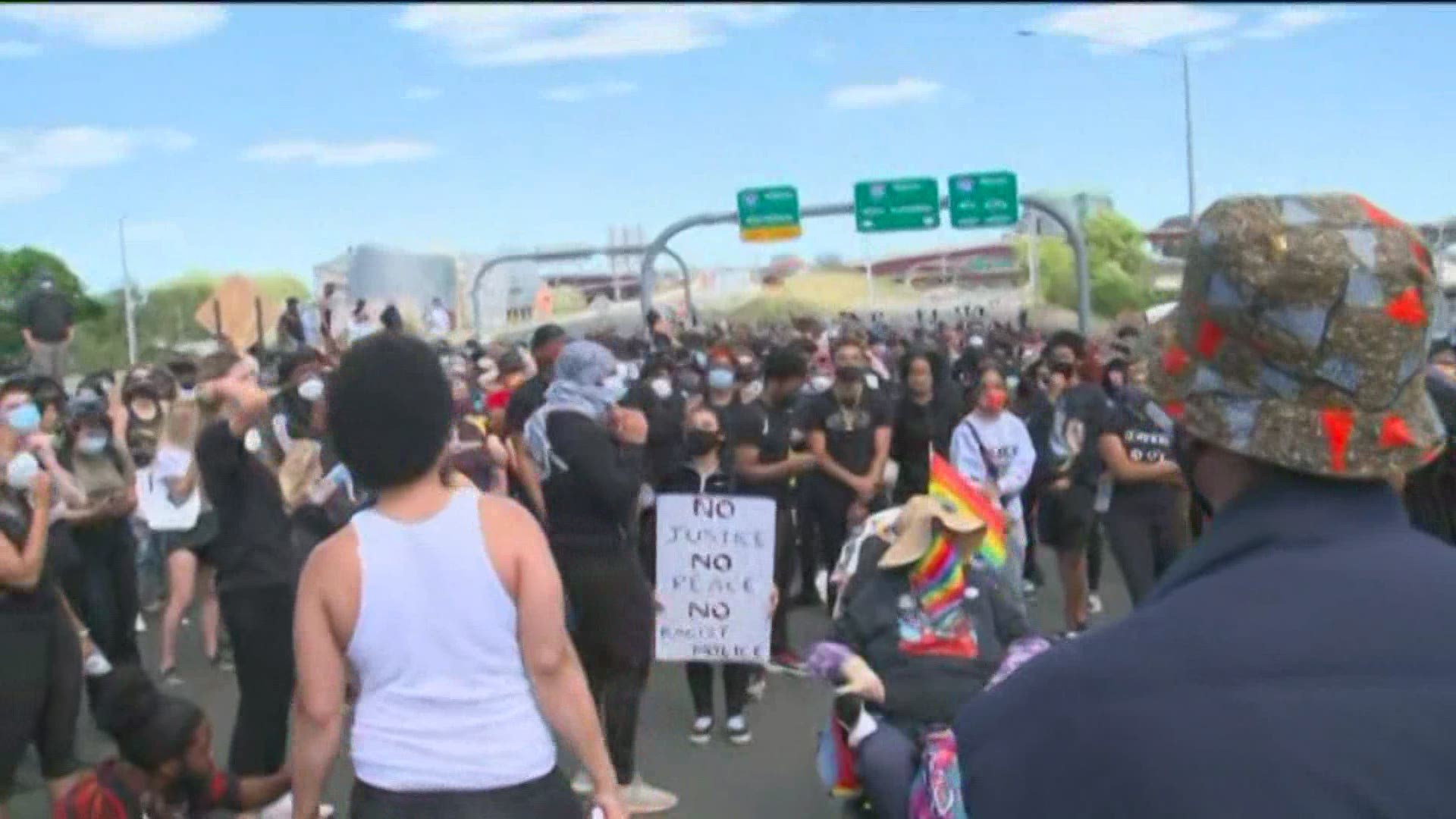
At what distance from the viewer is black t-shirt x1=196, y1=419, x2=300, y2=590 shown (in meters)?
6.02

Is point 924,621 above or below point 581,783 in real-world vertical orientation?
above

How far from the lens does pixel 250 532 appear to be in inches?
238

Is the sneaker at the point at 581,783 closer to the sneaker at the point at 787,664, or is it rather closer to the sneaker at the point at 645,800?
the sneaker at the point at 645,800

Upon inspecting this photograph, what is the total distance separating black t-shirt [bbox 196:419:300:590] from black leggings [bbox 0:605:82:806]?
0.61m

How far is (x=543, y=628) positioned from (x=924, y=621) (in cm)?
225

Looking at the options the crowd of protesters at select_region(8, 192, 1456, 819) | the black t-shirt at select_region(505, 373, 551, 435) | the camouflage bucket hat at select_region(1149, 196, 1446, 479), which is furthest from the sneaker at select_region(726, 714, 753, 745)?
the camouflage bucket hat at select_region(1149, 196, 1446, 479)

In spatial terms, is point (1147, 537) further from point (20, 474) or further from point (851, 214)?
point (851, 214)

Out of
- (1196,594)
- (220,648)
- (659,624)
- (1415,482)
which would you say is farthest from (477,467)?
(1196,594)

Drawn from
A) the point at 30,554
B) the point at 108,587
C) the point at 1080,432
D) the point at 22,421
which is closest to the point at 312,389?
the point at 22,421

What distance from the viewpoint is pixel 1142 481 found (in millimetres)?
8188

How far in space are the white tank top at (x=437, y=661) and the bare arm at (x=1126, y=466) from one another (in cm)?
527

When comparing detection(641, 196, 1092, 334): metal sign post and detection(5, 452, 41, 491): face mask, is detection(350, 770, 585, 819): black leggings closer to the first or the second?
detection(5, 452, 41, 491): face mask

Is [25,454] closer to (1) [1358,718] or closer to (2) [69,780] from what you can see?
(2) [69,780]

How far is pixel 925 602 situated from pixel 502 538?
2.34 m
